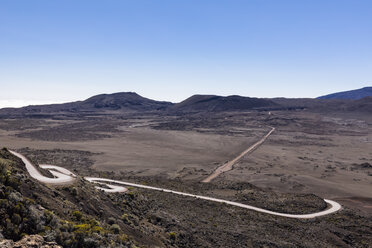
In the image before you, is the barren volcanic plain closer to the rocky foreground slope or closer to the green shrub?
the rocky foreground slope

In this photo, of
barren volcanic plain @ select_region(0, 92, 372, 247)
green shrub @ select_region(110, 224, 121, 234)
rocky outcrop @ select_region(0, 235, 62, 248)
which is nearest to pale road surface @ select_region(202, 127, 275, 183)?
barren volcanic plain @ select_region(0, 92, 372, 247)

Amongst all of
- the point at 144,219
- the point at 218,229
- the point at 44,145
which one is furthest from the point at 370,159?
the point at 44,145

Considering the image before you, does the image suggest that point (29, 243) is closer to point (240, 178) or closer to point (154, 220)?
point (154, 220)

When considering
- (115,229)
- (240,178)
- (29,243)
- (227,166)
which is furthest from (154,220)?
(227,166)

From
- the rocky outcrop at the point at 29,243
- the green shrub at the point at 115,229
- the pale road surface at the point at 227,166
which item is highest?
the rocky outcrop at the point at 29,243

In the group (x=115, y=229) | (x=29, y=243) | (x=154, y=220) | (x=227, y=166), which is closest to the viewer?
(x=29, y=243)

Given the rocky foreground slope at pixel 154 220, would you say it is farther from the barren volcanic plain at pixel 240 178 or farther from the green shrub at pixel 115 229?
the barren volcanic plain at pixel 240 178

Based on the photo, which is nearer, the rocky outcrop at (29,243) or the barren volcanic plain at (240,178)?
the rocky outcrop at (29,243)

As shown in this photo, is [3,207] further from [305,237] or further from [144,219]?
[305,237]

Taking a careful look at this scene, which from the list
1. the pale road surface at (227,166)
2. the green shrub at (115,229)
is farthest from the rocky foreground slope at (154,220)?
the pale road surface at (227,166)
